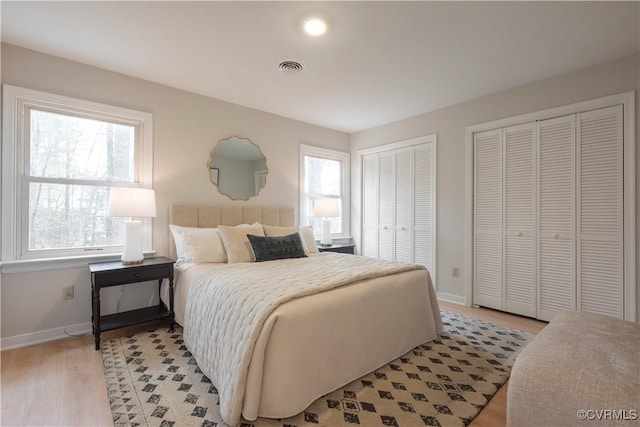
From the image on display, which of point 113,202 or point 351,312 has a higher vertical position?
point 113,202

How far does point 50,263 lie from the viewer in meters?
2.55

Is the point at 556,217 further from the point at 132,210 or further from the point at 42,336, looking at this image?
the point at 42,336

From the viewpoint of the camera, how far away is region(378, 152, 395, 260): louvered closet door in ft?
14.7

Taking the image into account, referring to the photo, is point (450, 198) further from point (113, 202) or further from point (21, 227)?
point (21, 227)

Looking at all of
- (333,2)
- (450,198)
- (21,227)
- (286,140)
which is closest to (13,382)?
(21,227)

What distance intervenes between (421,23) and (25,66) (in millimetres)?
3172

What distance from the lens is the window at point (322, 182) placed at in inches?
175

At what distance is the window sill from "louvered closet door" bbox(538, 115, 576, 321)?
14.1 feet

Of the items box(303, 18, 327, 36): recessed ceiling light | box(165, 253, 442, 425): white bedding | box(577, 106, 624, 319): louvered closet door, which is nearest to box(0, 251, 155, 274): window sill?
box(165, 253, 442, 425): white bedding

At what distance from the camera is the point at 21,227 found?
247 centimetres

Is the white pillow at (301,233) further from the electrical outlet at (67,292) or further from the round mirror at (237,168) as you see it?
the electrical outlet at (67,292)

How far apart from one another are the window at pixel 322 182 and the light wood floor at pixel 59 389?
2.83 meters

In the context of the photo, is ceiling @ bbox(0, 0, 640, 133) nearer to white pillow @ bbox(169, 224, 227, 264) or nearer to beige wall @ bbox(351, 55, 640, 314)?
beige wall @ bbox(351, 55, 640, 314)

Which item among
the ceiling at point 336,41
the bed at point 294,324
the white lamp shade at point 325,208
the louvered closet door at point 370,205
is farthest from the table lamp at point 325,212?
the ceiling at point 336,41
